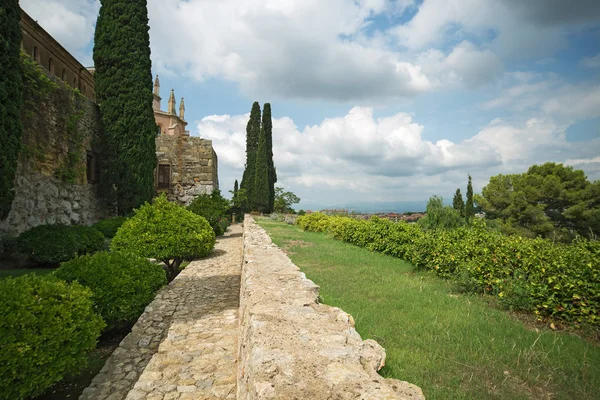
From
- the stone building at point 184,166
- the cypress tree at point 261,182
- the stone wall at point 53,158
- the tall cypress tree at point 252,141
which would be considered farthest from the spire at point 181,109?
the stone wall at point 53,158

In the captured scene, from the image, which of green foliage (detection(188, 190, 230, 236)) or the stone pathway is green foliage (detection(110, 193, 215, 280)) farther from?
green foliage (detection(188, 190, 230, 236))

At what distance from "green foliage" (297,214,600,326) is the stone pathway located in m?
3.81

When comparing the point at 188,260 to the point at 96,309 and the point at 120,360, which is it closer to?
the point at 96,309

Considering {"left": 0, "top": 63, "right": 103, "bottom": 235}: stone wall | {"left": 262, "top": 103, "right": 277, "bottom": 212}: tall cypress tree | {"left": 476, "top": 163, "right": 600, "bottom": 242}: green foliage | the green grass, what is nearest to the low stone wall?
the green grass

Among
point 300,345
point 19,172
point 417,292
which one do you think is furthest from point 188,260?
point 300,345

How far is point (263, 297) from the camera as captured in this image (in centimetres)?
302

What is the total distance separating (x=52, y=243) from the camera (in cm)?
764

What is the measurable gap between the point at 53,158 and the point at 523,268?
12953mm

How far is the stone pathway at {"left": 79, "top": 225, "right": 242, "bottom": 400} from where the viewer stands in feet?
9.71

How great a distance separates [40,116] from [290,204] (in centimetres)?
2436

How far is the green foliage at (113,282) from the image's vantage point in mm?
4262

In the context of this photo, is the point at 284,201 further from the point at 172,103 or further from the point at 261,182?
the point at 172,103

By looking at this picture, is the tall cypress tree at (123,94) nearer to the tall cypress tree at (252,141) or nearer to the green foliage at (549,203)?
the tall cypress tree at (252,141)

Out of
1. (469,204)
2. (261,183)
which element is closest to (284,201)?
(261,183)
